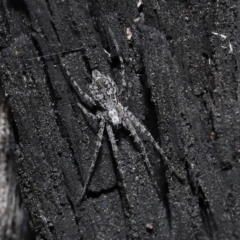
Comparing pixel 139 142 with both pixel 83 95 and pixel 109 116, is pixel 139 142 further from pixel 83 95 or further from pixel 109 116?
pixel 83 95

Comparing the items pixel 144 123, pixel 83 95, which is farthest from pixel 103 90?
pixel 144 123

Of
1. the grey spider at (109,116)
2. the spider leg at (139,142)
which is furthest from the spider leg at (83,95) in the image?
the spider leg at (139,142)

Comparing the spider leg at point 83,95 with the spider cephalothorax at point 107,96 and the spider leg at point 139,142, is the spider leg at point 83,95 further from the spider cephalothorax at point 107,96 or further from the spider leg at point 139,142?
the spider leg at point 139,142

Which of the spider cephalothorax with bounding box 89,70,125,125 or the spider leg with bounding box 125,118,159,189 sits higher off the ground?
the spider cephalothorax with bounding box 89,70,125,125

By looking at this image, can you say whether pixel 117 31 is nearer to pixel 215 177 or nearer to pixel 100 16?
pixel 100 16

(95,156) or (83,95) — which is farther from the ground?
(83,95)

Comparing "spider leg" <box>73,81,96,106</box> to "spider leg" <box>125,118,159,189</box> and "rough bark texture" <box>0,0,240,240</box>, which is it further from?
"spider leg" <box>125,118,159,189</box>

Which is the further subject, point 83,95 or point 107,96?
point 107,96

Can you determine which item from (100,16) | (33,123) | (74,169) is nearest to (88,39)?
(100,16)

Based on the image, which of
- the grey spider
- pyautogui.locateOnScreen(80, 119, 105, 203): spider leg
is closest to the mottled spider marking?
the grey spider
